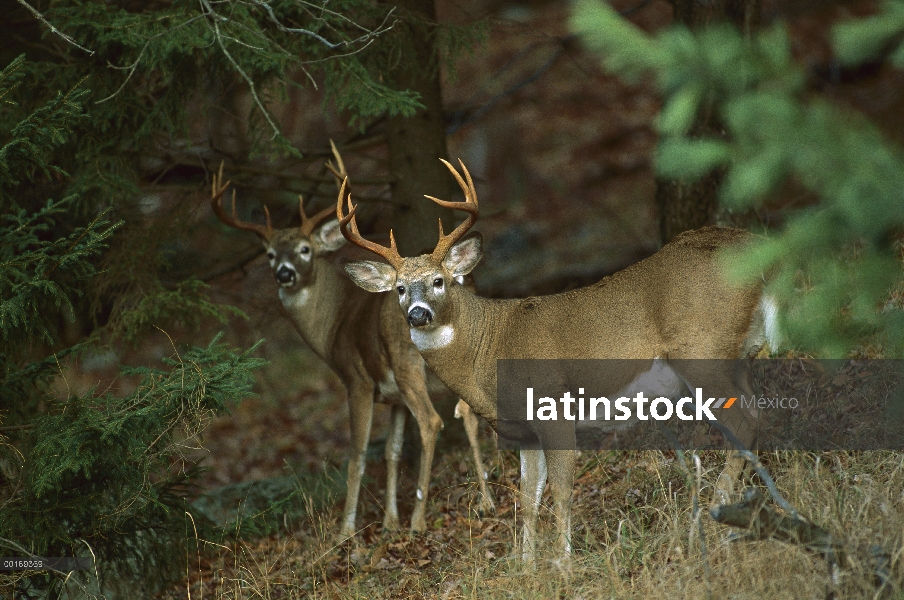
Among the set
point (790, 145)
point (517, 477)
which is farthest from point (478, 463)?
point (790, 145)

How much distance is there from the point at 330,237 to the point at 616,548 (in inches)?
175

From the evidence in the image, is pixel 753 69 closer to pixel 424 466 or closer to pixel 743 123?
pixel 743 123

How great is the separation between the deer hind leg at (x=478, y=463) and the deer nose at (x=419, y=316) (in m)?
0.84

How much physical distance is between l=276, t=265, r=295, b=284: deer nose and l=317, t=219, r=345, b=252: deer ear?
0.46 meters

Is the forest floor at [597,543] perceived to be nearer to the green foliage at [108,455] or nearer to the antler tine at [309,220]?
the green foliage at [108,455]

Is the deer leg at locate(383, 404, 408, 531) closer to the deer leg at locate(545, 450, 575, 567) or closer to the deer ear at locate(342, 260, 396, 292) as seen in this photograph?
the deer ear at locate(342, 260, 396, 292)

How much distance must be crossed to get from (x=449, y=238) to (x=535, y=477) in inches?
65.4

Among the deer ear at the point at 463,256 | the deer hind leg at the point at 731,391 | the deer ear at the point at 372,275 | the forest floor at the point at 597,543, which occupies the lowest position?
the forest floor at the point at 597,543

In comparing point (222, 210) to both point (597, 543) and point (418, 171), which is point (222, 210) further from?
point (597, 543)

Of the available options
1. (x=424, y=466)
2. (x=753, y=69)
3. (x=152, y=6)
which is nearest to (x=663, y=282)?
(x=424, y=466)

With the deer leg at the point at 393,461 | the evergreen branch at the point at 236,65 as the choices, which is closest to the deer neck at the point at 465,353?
the deer leg at the point at 393,461

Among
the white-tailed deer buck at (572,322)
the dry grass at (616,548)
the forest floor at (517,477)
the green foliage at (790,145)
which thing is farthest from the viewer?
the white-tailed deer buck at (572,322)

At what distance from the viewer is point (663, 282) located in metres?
5.77

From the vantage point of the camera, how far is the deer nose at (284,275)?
26.2 ft
